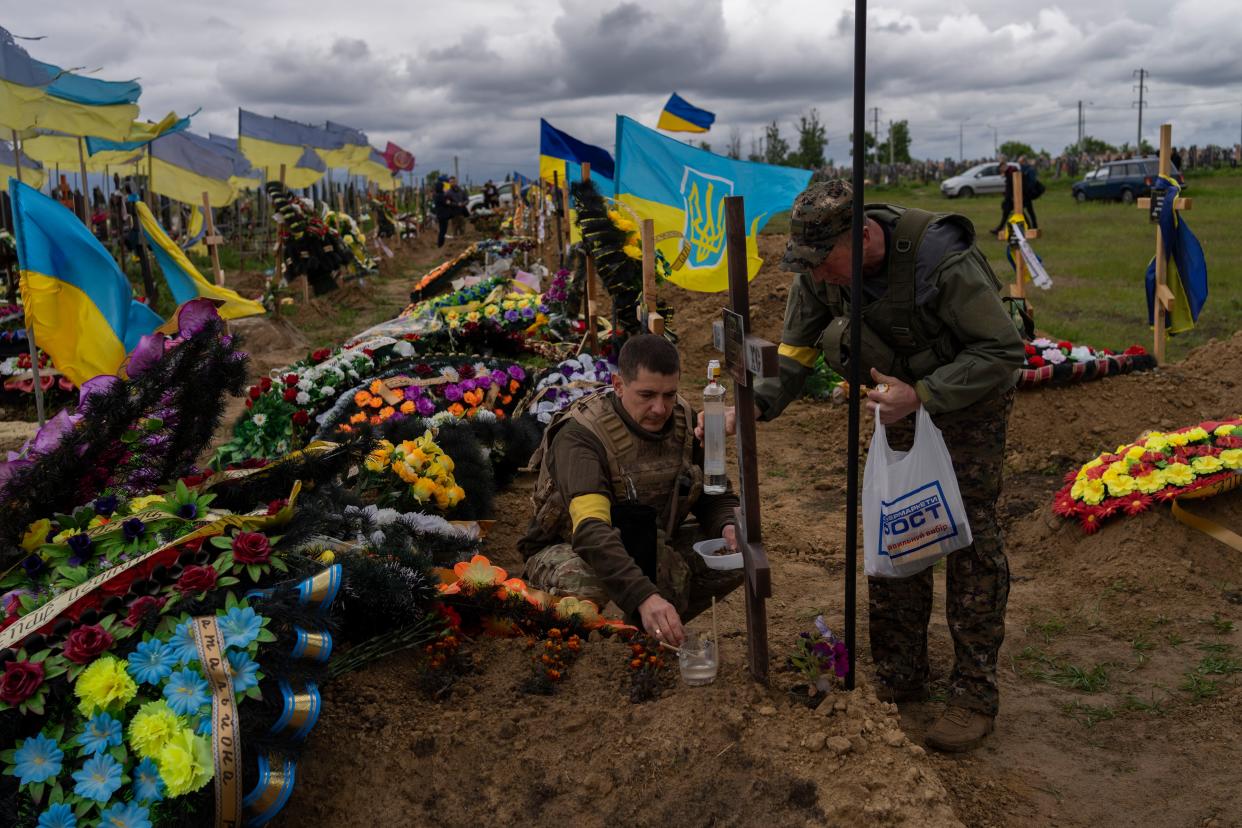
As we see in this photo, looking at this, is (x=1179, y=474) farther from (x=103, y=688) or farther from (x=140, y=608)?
(x=103, y=688)

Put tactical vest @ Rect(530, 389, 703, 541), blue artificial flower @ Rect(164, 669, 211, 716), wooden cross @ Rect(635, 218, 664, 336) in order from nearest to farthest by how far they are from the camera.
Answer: blue artificial flower @ Rect(164, 669, 211, 716) < tactical vest @ Rect(530, 389, 703, 541) < wooden cross @ Rect(635, 218, 664, 336)

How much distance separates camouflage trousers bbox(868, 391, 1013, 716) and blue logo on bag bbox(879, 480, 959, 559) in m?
0.28

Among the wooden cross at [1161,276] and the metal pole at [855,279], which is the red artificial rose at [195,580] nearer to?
the metal pole at [855,279]

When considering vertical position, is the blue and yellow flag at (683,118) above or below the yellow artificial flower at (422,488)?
above

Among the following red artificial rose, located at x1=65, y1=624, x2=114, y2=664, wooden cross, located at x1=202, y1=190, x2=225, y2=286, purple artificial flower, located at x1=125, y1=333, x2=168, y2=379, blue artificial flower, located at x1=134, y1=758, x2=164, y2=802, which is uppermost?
wooden cross, located at x1=202, y1=190, x2=225, y2=286

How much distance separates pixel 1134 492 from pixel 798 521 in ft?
6.12

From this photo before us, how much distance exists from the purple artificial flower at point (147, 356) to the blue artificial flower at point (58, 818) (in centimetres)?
154

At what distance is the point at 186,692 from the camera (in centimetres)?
248

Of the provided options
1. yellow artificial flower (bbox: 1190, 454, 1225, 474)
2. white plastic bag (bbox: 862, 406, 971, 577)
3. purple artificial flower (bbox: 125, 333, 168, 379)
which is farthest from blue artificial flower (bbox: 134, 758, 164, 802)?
yellow artificial flower (bbox: 1190, 454, 1225, 474)

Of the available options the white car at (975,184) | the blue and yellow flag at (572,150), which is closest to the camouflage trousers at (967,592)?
the blue and yellow flag at (572,150)

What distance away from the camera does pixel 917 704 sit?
3648mm

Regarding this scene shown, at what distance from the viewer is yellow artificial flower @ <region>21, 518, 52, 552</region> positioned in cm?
308

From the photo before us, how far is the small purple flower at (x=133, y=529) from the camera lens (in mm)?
2950

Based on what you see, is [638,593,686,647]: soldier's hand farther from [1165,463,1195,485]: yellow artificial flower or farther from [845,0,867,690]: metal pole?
[1165,463,1195,485]: yellow artificial flower
